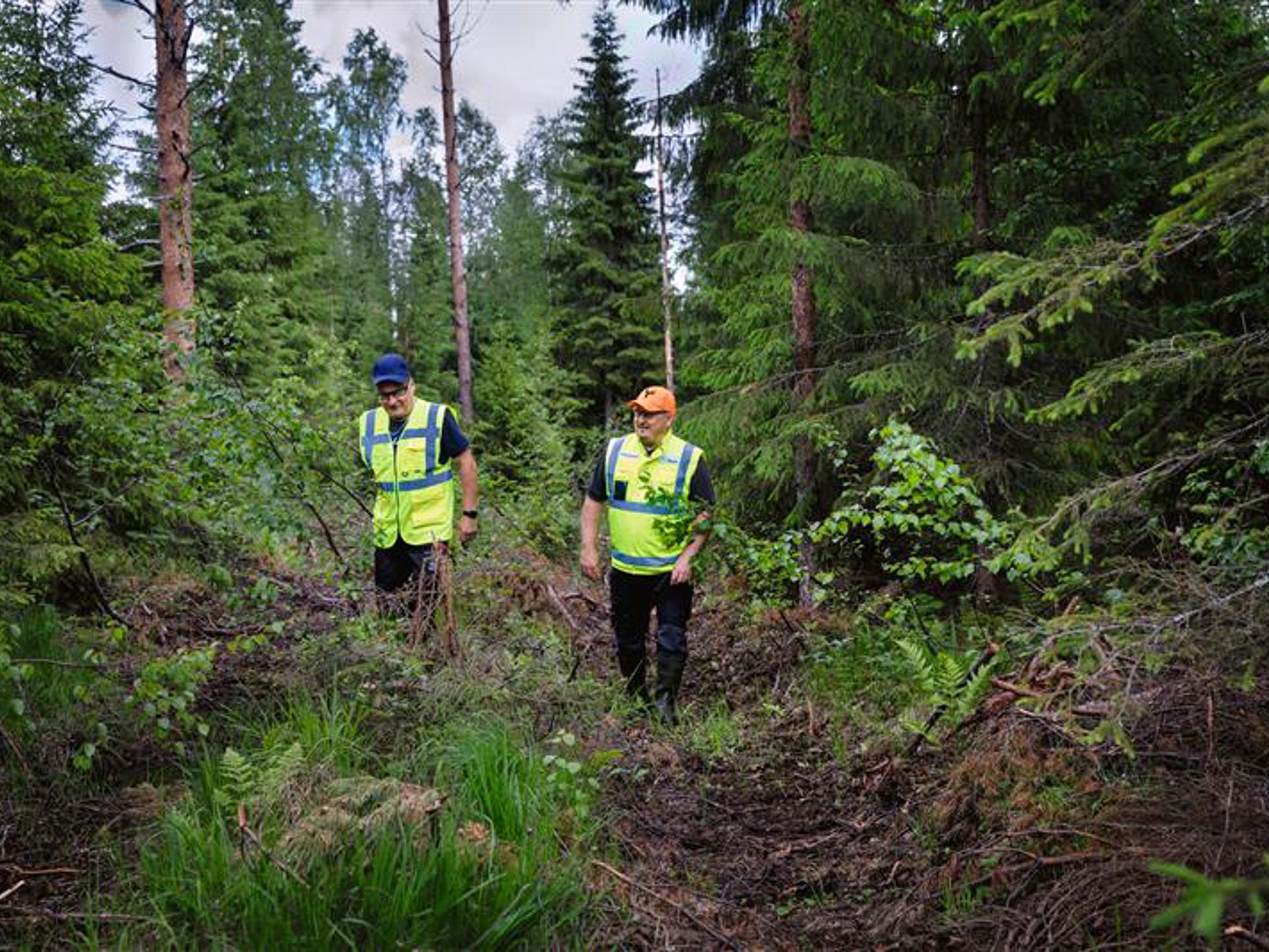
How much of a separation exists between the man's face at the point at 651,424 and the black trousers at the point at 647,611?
3.06 ft

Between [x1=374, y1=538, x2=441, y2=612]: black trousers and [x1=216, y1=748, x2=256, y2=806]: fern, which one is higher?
[x1=374, y1=538, x2=441, y2=612]: black trousers

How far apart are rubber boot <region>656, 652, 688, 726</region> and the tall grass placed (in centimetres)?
225

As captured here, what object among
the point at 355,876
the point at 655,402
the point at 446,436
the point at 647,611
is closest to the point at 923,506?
the point at 655,402

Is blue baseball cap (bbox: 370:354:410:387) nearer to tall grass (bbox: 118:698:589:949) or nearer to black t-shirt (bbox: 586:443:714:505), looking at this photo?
black t-shirt (bbox: 586:443:714:505)

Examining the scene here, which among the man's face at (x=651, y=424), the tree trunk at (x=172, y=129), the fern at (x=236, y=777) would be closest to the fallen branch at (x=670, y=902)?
the fern at (x=236, y=777)

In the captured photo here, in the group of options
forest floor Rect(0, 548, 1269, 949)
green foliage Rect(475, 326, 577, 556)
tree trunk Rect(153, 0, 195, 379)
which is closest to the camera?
forest floor Rect(0, 548, 1269, 949)

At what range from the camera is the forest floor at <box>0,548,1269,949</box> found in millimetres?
2703

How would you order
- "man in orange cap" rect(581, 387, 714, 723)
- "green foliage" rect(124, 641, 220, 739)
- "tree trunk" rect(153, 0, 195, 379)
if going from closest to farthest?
"green foliage" rect(124, 641, 220, 739), "man in orange cap" rect(581, 387, 714, 723), "tree trunk" rect(153, 0, 195, 379)

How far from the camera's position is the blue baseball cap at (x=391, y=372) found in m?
5.48

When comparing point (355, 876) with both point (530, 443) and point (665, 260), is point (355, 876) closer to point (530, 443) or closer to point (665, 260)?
point (530, 443)

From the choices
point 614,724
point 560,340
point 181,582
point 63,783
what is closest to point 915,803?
point 614,724

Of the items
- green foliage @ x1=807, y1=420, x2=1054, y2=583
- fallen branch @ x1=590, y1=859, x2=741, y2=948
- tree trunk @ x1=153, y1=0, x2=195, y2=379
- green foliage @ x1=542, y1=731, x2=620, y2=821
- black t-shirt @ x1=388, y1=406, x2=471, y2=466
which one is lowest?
fallen branch @ x1=590, y1=859, x2=741, y2=948

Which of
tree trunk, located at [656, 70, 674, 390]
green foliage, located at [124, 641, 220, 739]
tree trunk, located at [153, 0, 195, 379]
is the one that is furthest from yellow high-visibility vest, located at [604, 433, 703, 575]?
tree trunk, located at [656, 70, 674, 390]

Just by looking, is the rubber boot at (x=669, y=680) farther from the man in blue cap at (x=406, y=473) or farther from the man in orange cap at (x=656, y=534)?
the man in blue cap at (x=406, y=473)
